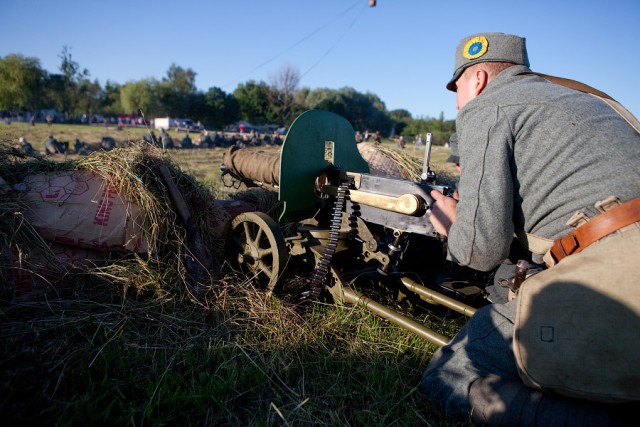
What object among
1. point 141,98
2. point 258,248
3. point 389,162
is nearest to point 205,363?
point 258,248

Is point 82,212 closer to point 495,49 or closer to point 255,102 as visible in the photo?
point 495,49

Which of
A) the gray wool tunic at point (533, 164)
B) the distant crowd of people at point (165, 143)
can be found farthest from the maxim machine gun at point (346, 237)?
the distant crowd of people at point (165, 143)

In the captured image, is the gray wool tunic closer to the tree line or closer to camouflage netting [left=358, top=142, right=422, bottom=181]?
camouflage netting [left=358, top=142, right=422, bottom=181]

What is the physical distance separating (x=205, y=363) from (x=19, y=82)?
81472 millimetres

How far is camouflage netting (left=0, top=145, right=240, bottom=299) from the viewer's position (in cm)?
298

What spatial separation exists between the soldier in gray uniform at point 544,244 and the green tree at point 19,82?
8119cm

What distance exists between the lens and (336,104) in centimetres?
7581

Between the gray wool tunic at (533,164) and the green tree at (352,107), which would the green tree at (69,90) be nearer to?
the green tree at (352,107)

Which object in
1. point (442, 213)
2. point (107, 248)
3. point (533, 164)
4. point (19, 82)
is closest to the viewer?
point (533, 164)

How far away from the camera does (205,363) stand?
2527 mm

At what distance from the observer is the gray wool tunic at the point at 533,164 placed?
202 cm

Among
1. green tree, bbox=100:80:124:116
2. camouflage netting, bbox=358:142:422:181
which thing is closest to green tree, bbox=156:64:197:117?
green tree, bbox=100:80:124:116

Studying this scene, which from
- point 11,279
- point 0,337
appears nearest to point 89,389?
point 0,337

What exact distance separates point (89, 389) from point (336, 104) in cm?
7708
